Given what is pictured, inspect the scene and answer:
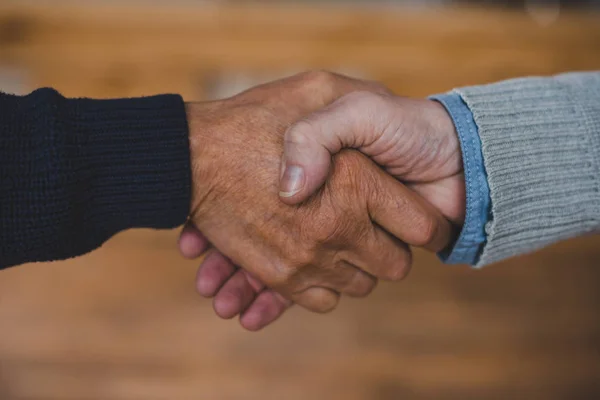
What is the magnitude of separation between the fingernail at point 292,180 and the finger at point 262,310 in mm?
326

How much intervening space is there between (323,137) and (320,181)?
6cm

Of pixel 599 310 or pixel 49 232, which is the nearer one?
pixel 49 232

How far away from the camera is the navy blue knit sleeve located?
88 centimetres

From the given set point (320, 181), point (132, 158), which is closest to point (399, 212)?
point (320, 181)

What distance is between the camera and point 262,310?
1.20m

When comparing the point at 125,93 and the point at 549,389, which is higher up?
the point at 125,93

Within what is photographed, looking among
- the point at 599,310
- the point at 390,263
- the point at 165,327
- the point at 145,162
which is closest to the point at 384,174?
the point at 390,263

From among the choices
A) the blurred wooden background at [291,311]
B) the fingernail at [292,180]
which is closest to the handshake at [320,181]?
the fingernail at [292,180]

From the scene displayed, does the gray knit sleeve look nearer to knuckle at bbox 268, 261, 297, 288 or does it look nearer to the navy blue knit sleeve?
knuckle at bbox 268, 261, 297, 288

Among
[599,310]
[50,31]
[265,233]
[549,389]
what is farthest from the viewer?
[50,31]

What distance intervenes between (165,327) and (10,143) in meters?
1.06

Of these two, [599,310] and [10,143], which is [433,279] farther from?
[10,143]

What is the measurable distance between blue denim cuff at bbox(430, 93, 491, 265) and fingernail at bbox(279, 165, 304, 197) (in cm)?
28

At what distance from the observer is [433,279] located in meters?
2.04
